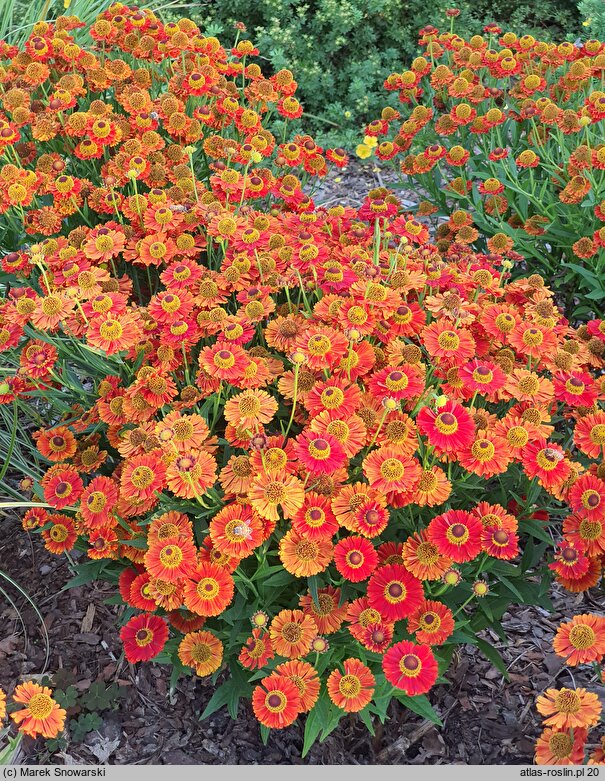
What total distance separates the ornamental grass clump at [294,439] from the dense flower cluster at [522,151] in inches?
17.5

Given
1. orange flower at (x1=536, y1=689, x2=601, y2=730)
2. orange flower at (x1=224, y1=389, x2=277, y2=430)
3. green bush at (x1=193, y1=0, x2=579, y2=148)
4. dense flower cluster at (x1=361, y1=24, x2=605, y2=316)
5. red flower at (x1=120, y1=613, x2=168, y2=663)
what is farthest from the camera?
green bush at (x1=193, y1=0, x2=579, y2=148)

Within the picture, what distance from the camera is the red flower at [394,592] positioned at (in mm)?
1580

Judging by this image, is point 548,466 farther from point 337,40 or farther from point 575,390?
point 337,40

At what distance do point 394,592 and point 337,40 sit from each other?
13.3 ft

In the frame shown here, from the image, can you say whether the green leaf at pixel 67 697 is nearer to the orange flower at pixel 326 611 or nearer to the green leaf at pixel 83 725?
the green leaf at pixel 83 725

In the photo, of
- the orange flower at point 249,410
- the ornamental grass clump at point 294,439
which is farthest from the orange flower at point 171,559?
the orange flower at point 249,410

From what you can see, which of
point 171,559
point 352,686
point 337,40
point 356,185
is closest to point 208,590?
point 171,559

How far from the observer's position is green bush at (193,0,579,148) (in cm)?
465

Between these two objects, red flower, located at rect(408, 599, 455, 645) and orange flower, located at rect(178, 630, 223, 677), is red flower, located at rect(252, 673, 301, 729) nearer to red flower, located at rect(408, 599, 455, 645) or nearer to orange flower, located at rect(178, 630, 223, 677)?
orange flower, located at rect(178, 630, 223, 677)

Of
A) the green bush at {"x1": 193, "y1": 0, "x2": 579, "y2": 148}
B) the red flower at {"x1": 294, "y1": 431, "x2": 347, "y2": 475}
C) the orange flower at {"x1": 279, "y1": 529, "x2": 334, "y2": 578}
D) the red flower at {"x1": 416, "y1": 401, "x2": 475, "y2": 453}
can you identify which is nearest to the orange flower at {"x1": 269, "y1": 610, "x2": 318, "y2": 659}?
the orange flower at {"x1": 279, "y1": 529, "x2": 334, "y2": 578}

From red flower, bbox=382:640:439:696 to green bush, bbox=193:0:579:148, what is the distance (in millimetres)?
3625

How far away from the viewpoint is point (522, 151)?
9.71ft

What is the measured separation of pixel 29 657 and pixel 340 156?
2049mm

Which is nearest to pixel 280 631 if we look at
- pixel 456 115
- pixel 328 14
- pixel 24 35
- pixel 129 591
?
pixel 129 591
